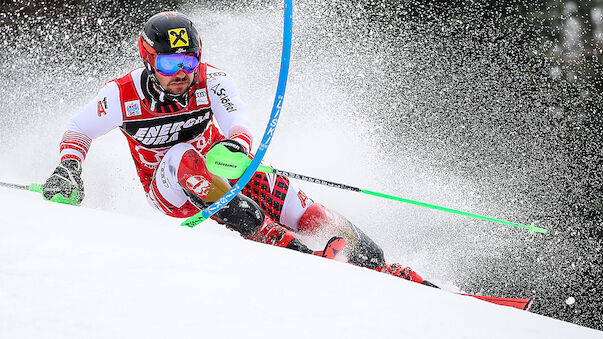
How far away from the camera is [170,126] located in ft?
10.8

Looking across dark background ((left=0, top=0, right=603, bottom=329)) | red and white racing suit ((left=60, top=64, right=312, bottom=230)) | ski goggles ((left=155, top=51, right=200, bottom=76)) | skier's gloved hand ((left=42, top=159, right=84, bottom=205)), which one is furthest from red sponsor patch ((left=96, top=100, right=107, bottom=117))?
dark background ((left=0, top=0, right=603, bottom=329))

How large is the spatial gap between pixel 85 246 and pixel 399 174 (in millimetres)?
4113

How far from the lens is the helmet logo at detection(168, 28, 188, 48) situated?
2.92 meters

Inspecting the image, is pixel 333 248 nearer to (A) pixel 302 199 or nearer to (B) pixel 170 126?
(A) pixel 302 199

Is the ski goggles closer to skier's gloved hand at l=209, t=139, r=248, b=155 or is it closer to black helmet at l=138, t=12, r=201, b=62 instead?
black helmet at l=138, t=12, r=201, b=62

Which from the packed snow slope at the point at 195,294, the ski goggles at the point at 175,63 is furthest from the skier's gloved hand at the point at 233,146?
the packed snow slope at the point at 195,294

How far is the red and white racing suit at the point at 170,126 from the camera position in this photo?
319cm

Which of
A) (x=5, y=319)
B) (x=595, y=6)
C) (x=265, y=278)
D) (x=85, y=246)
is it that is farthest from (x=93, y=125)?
(x=595, y=6)

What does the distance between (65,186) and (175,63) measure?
846 mm

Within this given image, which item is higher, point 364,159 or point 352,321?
point 364,159

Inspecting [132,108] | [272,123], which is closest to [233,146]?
[272,123]

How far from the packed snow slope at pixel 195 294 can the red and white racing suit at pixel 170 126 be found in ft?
3.94

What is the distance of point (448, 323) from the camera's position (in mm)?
1586

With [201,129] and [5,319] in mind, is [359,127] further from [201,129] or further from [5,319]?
[5,319]
